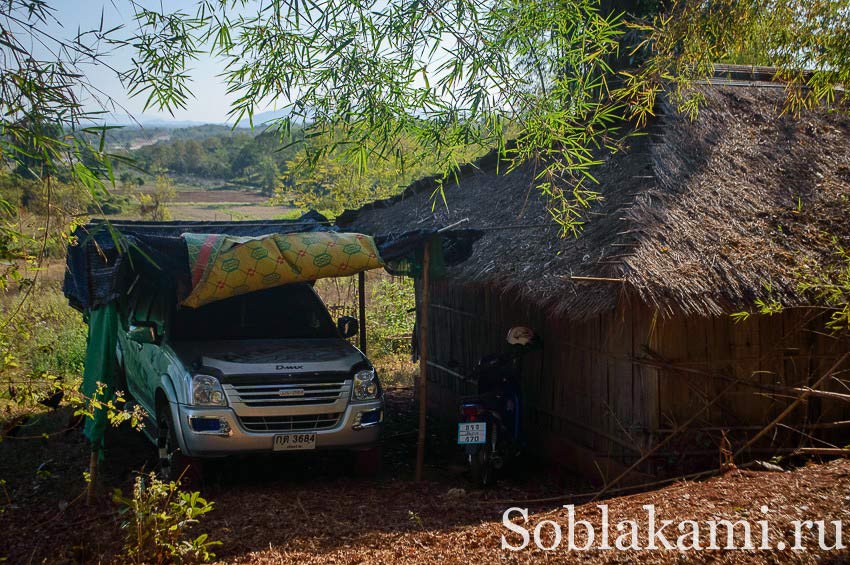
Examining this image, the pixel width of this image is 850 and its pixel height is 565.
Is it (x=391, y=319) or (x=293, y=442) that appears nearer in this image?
(x=293, y=442)

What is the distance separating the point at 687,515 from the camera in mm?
5582

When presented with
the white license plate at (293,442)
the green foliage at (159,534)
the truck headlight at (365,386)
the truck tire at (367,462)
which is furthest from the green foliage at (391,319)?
the green foliage at (159,534)

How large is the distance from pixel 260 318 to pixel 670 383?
429cm

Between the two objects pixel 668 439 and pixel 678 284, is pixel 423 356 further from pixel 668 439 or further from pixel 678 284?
pixel 678 284

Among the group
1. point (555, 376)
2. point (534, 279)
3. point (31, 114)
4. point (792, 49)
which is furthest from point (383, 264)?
point (792, 49)

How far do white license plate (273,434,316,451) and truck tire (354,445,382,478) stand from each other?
71cm

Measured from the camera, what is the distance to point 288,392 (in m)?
7.52

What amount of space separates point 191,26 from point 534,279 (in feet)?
12.9

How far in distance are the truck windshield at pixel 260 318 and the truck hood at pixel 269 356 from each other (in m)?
0.18

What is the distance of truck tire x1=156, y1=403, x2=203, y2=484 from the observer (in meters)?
7.52

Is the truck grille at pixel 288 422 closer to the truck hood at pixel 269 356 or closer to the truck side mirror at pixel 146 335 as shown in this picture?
the truck hood at pixel 269 356

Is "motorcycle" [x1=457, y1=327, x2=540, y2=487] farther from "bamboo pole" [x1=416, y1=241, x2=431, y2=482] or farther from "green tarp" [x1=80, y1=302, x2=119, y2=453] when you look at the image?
"green tarp" [x1=80, y1=302, x2=119, y2=453]

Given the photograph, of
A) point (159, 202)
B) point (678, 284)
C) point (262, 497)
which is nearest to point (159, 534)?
point (262, 497)
